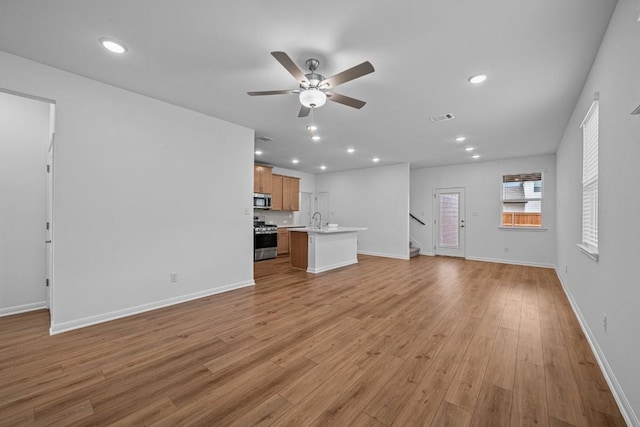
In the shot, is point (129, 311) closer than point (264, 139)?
Yes

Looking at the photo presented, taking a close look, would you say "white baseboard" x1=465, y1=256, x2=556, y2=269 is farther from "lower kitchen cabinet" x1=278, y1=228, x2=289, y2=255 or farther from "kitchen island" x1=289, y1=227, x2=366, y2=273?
"lower kitchen cabinet" x1=278, y1=228, x2=289, y2=255

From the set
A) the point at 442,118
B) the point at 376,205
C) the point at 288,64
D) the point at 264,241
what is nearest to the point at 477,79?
the point at 442,118

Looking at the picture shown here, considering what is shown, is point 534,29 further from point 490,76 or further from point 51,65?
point 51,65

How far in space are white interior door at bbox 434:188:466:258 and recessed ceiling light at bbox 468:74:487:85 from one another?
5457 millimetres

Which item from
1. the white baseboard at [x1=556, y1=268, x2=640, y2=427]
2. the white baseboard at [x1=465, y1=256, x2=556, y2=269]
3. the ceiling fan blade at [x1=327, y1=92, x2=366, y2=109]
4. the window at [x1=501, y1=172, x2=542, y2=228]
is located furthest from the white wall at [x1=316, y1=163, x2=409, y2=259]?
the ceiling fan blade at [x1=327, y1=92, x2=366, y2=109]

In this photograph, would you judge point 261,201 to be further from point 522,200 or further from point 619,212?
point 522,200

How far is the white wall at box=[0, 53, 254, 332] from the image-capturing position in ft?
9.33

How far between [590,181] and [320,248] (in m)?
4.36

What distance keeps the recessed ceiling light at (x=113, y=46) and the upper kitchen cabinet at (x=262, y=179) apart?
16.0ft

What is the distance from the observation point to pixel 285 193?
8.41 metres

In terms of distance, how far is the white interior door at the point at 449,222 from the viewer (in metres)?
7.82

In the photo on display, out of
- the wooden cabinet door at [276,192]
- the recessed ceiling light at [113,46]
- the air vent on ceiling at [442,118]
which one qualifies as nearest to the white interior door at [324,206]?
the wooden cabinet door at [276,192]

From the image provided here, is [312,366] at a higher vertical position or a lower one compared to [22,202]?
lower

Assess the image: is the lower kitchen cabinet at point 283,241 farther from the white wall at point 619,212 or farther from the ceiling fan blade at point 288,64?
the white wall at point 619,212
